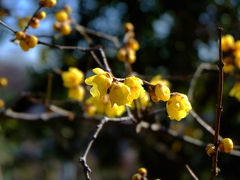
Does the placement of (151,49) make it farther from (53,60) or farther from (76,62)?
(53,60)

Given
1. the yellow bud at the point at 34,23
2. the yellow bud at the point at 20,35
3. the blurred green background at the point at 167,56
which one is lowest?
the blurred green background at the point at 167,56

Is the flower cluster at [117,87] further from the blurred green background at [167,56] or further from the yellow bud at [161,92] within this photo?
the blurred green background at [167,56]

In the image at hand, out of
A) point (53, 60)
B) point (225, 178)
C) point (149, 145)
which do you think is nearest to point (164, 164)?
point (149, 145)

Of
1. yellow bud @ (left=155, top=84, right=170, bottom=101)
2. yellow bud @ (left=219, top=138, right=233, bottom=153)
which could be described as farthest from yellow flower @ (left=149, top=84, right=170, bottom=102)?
yellow bud @ (left=219, top=138, right=233, bottom=153)

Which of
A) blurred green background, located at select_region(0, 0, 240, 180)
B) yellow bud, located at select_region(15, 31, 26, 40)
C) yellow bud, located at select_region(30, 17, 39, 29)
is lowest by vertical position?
blurred green background, located at select_region(0, 0, 240, 180)

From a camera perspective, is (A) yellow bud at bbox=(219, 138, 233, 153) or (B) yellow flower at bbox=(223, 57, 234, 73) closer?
(A) yellow bud at bbox=(219, 138, 233, 153)

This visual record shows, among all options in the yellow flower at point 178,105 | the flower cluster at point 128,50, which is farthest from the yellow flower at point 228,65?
the yellow flower at point 178,105

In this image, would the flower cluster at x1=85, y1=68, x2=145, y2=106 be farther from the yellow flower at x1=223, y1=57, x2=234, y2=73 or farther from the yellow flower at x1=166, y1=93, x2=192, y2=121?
the yellow flower at x1=223, y1=57, x2=234, y2=73

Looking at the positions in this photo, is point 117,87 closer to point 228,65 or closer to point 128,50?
point 128,50
